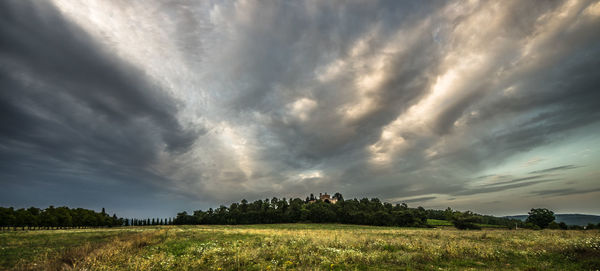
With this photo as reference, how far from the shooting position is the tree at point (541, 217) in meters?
84.1

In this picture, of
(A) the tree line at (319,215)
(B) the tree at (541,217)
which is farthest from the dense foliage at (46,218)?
(B) the tree at (541,217)

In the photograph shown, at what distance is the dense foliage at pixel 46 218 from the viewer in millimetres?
78188

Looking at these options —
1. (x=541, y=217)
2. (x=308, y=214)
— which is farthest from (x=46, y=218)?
(x=541, y=217)

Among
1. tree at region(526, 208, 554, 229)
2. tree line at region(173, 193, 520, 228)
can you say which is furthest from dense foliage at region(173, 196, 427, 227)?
tree at region(526, 208, 554, 229)

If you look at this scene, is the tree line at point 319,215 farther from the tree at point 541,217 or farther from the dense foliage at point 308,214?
the tree at point 541,217

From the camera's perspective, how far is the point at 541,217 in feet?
282

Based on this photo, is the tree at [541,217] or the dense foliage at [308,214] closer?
the tree at [541,217]

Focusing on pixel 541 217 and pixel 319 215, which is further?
pixel 319 215

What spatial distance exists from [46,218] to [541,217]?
614 ft

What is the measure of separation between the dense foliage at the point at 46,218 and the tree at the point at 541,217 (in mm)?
183764

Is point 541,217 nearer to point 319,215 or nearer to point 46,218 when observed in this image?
point 319,215

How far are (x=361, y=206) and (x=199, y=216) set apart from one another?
86196 millimetres

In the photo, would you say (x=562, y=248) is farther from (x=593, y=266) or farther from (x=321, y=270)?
(x=321, y=270)

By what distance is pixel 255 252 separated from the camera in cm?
1518
